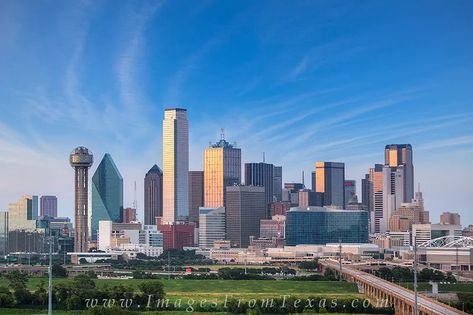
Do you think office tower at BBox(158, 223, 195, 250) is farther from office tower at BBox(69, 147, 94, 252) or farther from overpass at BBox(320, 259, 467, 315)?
overpass at BBox(320, 259, 467, 315)

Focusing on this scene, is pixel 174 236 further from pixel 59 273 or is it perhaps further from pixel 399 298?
pixel 399 298

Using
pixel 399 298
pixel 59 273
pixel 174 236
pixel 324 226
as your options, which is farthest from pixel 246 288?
pixel 324 226

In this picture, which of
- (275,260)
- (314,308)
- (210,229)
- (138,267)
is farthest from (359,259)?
(314,308)

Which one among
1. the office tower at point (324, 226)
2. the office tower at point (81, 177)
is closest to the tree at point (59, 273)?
the office tower at point (81, 177)


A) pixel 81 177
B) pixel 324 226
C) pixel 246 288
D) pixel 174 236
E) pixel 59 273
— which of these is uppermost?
pixel 81 177

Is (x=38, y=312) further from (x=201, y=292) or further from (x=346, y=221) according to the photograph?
(x=346, y=221)

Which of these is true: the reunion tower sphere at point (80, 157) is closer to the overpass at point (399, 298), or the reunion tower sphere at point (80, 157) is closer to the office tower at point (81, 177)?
the office tower at point (81, 177)
